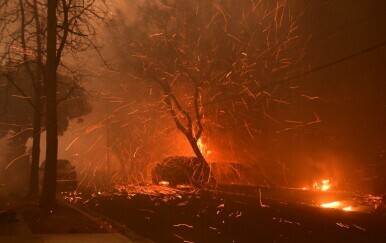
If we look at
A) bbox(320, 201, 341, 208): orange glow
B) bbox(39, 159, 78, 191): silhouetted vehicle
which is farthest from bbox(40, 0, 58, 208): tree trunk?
bbox(39, 159, 78, 191): silhouetted vehicle

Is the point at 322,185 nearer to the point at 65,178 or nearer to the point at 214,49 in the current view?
the point at 214,49

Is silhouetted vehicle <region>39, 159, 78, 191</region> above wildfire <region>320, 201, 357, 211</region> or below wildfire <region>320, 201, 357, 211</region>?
above

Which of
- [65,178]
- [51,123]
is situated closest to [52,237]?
[51,123]

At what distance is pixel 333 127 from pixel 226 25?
777cm

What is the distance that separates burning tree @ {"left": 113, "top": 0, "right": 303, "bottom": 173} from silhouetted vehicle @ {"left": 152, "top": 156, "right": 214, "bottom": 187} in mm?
1854

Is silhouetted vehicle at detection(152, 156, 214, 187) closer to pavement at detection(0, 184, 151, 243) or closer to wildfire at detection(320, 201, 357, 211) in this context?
wildfire at detection(320, 201, 357, 211)

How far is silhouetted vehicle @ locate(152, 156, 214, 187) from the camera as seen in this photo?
23.5 meters

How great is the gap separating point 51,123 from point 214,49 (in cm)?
1121

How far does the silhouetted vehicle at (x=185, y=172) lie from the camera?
926 inches

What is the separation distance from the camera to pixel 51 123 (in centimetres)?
1437

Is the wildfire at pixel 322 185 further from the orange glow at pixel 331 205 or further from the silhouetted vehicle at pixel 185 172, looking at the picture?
the orange glow at pixel 331 205

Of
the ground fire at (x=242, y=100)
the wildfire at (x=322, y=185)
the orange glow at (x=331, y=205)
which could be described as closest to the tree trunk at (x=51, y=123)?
the ground fire at (x=242, y=100)

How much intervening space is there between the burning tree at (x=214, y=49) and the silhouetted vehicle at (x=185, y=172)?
6.08 ft

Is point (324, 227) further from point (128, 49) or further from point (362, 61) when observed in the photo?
point (128, 49)
